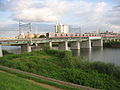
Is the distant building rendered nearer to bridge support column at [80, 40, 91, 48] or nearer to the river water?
bridge support column at [80, 40, 91, 48]

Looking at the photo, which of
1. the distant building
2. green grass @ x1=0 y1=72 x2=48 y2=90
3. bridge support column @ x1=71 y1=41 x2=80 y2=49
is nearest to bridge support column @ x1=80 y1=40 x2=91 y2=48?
bridge support column @ x1=71 y1=41 x2=80 y2=49

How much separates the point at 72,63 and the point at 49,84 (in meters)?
11.4

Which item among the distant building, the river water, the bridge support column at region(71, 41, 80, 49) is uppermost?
the distant building

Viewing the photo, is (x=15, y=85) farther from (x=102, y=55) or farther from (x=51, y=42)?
(x=51, y=42)

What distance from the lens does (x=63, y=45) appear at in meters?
64.7

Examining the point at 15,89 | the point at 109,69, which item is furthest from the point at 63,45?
the point at 15,89

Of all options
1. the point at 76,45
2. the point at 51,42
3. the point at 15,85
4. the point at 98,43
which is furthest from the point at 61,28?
the point at 15,85

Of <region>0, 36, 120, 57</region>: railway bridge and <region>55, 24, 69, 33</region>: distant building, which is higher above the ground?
<region>55, 24, 69, 33</region>: distant building

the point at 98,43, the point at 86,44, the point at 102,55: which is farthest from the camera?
the point at 98,43

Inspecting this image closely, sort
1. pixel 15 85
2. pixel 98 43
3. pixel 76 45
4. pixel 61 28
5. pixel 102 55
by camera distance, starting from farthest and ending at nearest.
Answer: pixel 61 28, pixel 98 43, pixel 76 45, pixel 102 55, pixel 15 85

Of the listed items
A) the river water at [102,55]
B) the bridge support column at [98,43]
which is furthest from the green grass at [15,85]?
the bridge support column at [98,43]

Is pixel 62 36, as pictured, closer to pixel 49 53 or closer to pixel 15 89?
pixel 49 53

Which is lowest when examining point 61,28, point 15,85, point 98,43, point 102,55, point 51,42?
point 102,55

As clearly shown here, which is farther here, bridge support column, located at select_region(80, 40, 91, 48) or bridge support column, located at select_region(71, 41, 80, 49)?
bridge support column, located at select_region(80, 40, 91, 48)
